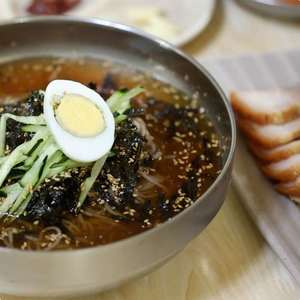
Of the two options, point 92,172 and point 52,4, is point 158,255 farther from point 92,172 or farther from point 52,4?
point 52,4

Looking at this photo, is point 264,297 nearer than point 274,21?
Yes

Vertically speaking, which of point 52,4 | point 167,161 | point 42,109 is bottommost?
point 52,4

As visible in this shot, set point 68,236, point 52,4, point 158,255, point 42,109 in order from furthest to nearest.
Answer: point 52,4 < point 42,109 < point 68,236 < point 158,255

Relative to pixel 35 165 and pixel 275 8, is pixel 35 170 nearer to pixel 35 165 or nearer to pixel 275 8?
pixel 35 165

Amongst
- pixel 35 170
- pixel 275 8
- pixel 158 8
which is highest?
pixel 35 170

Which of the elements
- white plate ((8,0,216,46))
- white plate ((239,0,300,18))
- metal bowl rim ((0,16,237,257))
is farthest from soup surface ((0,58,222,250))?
white plate ((239,0,300,18))

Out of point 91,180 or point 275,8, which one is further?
point 275,8

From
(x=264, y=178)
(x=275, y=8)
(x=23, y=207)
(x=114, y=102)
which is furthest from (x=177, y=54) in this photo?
(x=275, y=8)

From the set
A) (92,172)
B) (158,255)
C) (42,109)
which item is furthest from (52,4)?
(158,255)

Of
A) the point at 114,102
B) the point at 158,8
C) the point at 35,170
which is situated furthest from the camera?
the point at 158,8
